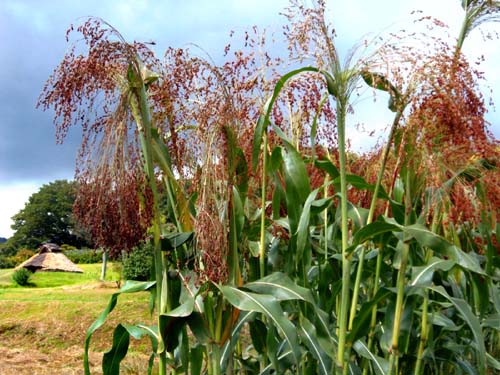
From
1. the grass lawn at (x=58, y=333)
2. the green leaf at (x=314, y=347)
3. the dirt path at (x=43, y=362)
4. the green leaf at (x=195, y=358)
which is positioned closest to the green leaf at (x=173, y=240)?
the green leaf at (x=195, y=358)

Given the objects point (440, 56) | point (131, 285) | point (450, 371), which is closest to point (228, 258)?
point (131, 285)

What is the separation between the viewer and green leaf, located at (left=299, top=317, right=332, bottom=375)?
2395mm

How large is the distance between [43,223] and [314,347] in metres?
45.6

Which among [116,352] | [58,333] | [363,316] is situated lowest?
[58,333]

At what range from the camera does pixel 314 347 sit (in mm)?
2406

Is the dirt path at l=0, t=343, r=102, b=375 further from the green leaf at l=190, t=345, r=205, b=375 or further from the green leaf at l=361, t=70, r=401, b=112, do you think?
the green leaf at l=361, t=70, r=401, b=112

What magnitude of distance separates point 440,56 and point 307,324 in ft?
4.06

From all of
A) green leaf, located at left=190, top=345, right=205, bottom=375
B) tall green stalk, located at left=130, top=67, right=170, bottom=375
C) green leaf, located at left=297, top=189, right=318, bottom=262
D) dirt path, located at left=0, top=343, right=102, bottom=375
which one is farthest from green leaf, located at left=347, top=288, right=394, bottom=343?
dirt path, located at left=0, top=343, right=102, bottom=375

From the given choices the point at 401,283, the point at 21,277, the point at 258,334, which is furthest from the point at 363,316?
the point at 21,277

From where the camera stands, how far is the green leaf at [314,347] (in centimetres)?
239

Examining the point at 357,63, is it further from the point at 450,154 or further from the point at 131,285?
the point at 131,285

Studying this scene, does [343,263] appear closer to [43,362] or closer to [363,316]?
[363,316]

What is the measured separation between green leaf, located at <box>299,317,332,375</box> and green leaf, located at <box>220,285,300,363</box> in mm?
315

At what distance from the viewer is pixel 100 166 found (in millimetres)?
2082
